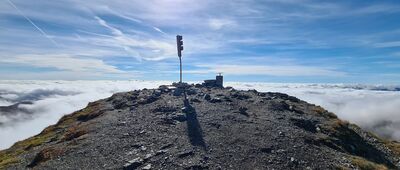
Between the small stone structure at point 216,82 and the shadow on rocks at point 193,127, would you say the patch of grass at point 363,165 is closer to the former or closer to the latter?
the shadow on rocks at point 193,127

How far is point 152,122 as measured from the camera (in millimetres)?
46594

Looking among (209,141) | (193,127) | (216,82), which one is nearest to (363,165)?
(209,141)

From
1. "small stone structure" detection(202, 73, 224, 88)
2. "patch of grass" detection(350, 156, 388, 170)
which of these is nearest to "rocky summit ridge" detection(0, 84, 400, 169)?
"patch of grass" detection(350, 156, 388, 170)

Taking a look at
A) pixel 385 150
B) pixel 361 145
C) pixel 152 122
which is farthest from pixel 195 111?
pixel 385 150

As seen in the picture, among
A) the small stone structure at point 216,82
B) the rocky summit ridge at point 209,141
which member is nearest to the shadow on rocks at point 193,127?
the rocky summit ridge at point 209,141

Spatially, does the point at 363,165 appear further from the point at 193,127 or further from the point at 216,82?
the point at 216,82

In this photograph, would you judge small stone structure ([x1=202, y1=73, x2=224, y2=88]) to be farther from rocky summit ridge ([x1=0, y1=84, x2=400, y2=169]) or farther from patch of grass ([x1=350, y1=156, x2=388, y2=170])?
patch of grass ([x1=350, y1=156, x2=388, y2=170])

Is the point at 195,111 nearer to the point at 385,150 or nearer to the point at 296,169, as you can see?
the point at 296,169

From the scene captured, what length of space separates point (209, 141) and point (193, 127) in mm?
5150

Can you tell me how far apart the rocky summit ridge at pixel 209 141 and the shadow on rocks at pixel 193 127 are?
0.10 m

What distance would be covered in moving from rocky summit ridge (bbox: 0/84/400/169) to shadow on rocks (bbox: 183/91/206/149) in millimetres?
103

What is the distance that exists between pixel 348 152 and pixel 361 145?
24.2ft

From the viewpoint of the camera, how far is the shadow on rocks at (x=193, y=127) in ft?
128

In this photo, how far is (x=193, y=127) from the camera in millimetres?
43938
